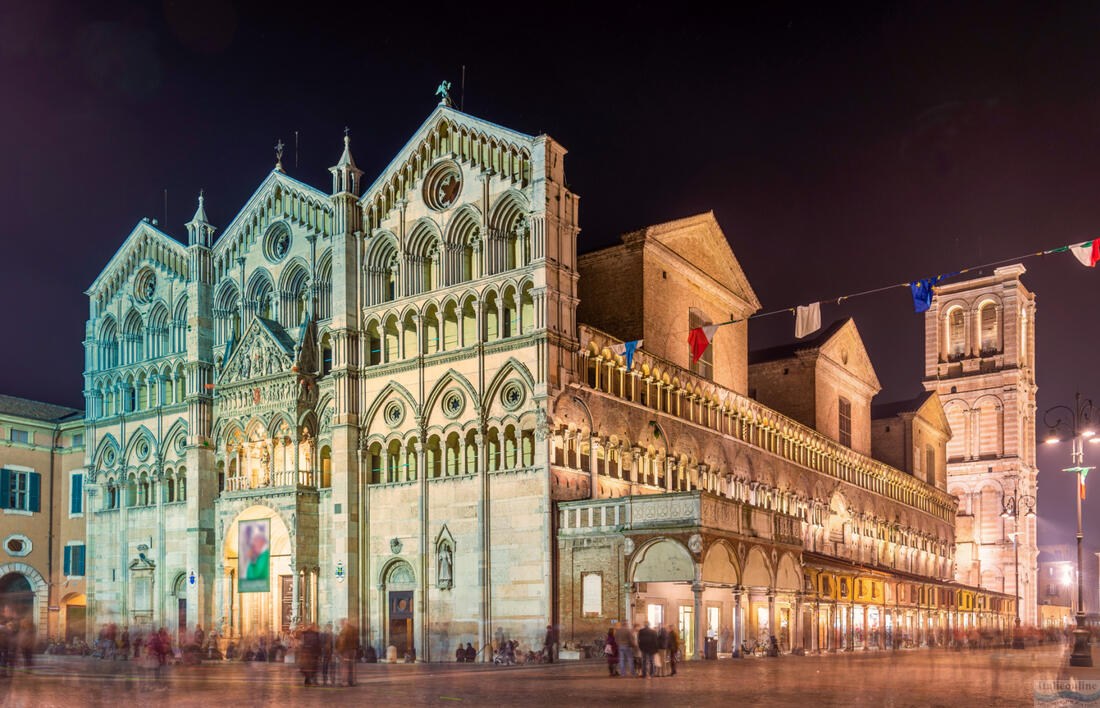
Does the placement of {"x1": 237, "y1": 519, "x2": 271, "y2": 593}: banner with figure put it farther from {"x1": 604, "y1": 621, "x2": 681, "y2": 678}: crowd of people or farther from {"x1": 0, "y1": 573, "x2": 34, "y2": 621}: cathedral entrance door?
{"x1": 604, "y1": 621, "x2": 681, "y2": 678}: crowd of people

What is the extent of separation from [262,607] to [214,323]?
15502 millimetres

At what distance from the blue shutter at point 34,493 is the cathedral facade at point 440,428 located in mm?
4302

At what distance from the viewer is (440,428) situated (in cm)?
4669

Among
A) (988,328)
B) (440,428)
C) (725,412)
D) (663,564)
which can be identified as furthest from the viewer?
(988,328)

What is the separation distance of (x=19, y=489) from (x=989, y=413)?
83684mm

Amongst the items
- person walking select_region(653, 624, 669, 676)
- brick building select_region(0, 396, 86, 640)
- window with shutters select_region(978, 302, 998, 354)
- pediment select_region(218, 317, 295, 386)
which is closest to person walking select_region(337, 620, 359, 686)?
person walking select_region(653, 624, 669, 676)

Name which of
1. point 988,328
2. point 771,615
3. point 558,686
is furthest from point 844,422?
point 558,686

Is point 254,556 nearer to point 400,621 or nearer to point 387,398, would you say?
point 400,621

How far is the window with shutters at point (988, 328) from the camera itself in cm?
10669

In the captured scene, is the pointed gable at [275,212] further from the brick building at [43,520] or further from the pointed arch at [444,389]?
the brick building at [43,520]

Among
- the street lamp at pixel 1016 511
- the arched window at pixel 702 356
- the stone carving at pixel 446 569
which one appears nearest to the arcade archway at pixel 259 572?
the stone carving at pixel 446 569

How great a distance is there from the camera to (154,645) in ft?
98.0

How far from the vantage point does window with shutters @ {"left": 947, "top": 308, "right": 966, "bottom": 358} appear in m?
109

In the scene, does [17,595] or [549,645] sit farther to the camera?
[17,595]
